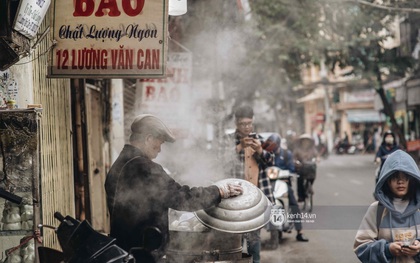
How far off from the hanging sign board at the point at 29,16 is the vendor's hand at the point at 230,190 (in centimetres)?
176

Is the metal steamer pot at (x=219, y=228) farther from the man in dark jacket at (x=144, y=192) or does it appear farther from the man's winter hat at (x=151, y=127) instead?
the man's winter hat at (x=151, y=127)

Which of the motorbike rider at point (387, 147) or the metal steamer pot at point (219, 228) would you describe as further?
the motorbike rider at point (387, 147)

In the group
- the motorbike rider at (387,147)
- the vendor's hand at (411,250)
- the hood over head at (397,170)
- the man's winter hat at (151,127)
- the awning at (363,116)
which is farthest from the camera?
the awning at (363,116)

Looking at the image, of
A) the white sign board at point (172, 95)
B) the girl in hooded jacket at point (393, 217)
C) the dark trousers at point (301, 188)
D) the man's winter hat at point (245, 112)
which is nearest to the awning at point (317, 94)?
the dark trousers at point (301, 188)

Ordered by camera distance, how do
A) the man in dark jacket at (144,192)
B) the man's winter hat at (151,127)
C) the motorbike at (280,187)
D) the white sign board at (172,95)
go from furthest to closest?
the motorbike at (280,187), the white sign board at (172,95), the man's winter hat at (151,127), the man in dark jacket at (144,192)

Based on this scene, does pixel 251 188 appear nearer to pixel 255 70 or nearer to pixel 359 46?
pixel 359 46

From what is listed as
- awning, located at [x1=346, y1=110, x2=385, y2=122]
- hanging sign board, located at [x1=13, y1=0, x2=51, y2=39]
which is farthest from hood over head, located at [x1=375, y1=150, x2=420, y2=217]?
awning, located at [x1=346, y1=110, x2=385, y2=122]

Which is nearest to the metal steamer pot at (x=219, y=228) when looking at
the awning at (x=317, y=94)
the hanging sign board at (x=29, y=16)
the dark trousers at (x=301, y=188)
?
the hanging sign board at (x=29, y=16)

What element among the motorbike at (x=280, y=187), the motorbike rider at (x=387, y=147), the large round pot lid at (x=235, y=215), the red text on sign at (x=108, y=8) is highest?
the red text on sign at (x=108, y=8)

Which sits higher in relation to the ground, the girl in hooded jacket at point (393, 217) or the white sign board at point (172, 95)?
the white sign board at point (172, 95)

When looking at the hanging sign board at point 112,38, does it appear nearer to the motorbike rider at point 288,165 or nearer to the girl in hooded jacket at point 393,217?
the girl in hooded jacket at point 393,217

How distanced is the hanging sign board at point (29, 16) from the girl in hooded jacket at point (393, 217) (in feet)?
8.62

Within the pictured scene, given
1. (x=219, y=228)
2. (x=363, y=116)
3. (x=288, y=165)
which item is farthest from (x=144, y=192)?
(x=363, y=116)

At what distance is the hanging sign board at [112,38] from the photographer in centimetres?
500
